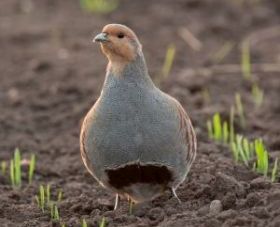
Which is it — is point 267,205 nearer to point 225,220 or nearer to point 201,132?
point 225,220

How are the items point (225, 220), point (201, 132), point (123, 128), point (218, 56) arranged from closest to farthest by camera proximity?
point (225, 220)
point (123, 128)
point (201, 132)
point (218, 56)

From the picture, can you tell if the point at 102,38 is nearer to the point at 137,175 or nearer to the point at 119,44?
the point at 119,44

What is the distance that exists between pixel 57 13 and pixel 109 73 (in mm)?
5567

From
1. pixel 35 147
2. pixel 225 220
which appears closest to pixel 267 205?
pixel 225 220

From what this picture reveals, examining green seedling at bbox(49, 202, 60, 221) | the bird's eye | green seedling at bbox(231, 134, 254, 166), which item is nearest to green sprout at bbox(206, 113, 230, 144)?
green seedling at bbox(231, 134, 254, 166)

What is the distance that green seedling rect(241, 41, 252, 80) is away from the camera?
8124mm

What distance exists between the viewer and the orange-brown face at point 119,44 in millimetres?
4855

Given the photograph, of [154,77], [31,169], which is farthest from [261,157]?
[154,77]

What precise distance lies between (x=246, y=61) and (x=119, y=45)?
3525 mm

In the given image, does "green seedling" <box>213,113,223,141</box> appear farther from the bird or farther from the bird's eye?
the bird's eye

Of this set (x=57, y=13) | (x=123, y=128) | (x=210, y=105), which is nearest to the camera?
(x=123, y=128)

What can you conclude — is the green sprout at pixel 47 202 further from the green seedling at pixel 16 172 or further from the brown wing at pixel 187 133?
the brown wing at pixel 187 133

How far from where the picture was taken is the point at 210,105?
7.38 meters

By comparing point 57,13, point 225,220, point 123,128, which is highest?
point 57,13
